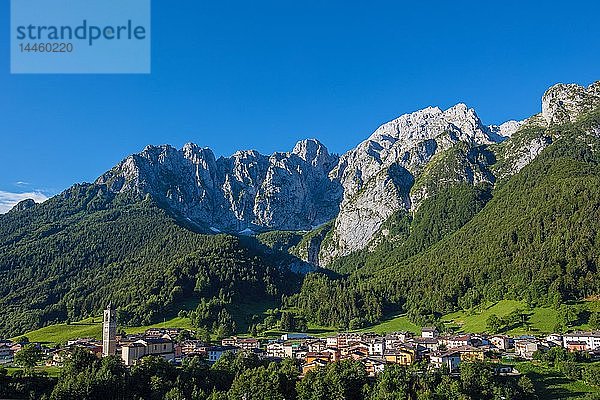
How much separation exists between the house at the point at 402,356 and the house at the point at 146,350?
38916 mm

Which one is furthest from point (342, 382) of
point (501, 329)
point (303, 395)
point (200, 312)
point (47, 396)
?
point (200, 312)

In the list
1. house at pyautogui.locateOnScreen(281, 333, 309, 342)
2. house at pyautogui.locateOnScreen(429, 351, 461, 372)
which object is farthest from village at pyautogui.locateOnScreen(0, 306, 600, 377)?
house at pyautogui.locateOnScreen(281, 333, 309, 342)

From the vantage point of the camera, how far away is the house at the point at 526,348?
10693 centimetres

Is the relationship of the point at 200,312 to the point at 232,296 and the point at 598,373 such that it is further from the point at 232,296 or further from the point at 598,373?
the point at 598,373

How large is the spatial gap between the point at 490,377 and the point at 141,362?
169 ft

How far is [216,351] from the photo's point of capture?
374 feet

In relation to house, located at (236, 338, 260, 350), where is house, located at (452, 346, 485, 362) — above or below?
below

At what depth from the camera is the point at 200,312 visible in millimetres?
168125

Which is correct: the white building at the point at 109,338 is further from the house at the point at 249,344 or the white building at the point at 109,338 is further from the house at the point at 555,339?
the house at the point at 555,339

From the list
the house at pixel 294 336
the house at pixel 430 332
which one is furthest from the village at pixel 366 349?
the house at pixel 294 336

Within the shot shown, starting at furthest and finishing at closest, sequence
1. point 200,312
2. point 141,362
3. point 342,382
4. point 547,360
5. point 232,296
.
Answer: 1. point 232,296
2. point 200,312
3. point 547,360
4. point 141,362
5. point 342,382

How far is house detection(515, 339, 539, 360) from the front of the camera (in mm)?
106925


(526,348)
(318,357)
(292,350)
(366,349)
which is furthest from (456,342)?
(292,350)

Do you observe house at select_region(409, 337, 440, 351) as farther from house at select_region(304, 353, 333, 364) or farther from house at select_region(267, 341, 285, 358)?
house at select_region(267, 341, 285, 358)
